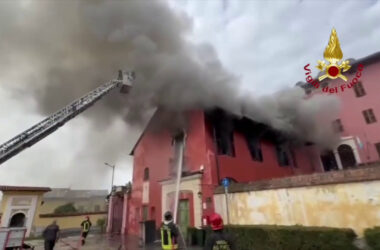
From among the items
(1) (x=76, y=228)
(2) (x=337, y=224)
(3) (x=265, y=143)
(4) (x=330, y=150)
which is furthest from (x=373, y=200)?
(1) (x=76, y=228)

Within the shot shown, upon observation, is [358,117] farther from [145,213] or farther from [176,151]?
[145,213]

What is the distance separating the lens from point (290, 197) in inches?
305

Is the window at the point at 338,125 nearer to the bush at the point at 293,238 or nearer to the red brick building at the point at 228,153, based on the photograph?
the red brick building at the point at 228,153

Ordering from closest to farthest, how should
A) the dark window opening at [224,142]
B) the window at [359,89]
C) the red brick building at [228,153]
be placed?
the red brick building at [228,153] < the dark window opening at [224,142] < the window at [359,89]

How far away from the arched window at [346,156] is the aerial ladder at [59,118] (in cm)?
1741

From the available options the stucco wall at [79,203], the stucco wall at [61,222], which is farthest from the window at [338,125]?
the stucco wall at [79,203]

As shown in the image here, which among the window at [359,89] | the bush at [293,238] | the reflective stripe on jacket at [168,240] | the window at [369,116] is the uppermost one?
the window at [359,89]

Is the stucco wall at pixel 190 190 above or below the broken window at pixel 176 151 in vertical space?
below

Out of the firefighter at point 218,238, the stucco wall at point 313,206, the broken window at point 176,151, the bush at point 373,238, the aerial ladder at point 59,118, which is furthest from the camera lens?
the broken window at point 176,151

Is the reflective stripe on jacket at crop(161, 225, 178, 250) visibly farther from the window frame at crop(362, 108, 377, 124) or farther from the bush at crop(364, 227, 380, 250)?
the window frame at crop(362, 108, 377, 124)

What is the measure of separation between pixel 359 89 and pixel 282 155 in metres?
8.28

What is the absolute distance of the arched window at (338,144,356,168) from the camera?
17328mm

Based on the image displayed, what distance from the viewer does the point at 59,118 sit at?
392 inches

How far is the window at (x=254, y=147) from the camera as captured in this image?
14.6m
